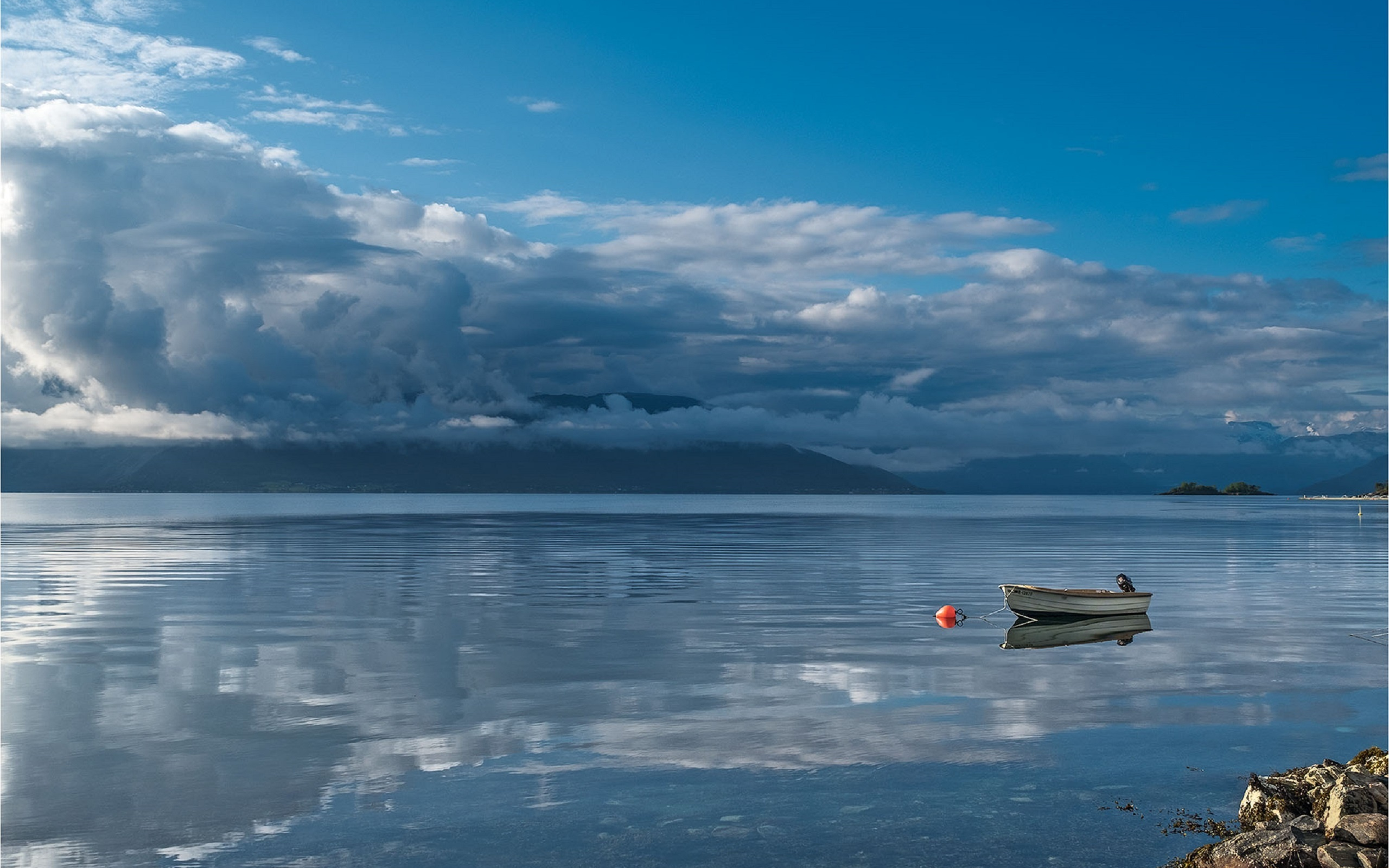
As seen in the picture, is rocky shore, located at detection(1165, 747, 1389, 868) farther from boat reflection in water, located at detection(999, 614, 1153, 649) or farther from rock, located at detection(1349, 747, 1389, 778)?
boat reflection in water, located at detection(999, 614, 1153, 649)

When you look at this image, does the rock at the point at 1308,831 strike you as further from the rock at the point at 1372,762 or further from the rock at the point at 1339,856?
the rock at the point at 1372,762

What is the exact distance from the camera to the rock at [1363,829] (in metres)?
13.8

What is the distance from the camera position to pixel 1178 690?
28453 mm

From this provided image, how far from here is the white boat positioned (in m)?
43.8

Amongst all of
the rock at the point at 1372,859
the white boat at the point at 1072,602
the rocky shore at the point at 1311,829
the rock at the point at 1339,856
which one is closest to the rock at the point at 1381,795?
the rocky shore at the point at 1311,829

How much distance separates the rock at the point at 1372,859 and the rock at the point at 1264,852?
1.77 ft

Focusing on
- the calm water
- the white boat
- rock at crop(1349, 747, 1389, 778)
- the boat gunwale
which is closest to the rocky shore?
rock at crop(1349, 747, 1389, 778)

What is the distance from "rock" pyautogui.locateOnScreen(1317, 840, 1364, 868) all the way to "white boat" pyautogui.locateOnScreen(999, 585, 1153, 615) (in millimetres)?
29621

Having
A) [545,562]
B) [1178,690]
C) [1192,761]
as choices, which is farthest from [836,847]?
[545,562]

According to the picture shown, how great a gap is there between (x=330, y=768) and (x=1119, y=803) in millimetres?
13397

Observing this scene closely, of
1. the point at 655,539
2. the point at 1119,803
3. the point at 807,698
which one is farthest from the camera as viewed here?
the point at 655,539

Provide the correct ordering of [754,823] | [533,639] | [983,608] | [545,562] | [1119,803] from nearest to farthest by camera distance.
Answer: [754,823]
[1119,803]
[533,639]
[983,608]
[545,562]

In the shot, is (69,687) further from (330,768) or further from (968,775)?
(968,775)

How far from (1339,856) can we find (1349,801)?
1.22 meters
